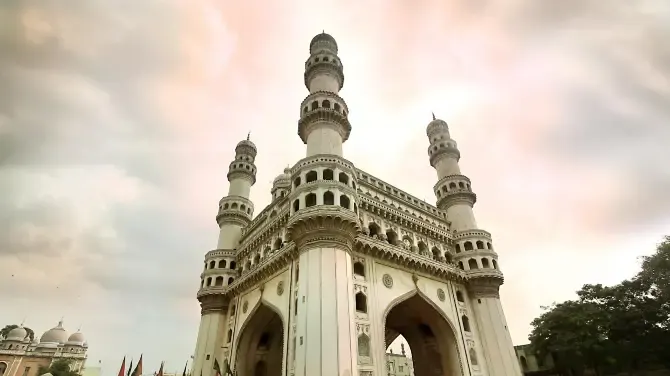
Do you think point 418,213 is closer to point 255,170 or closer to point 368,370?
point 368,370

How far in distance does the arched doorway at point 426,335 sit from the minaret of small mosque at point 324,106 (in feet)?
45.0

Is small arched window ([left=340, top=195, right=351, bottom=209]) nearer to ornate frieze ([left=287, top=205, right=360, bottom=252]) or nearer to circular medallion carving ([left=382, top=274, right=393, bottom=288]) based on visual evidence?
ornate frieze ([left=287, top=205, right=360, bottom=252])

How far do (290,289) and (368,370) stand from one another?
7482 mm

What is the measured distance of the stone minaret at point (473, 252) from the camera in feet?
96.7

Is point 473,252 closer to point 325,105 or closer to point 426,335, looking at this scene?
point 426,335

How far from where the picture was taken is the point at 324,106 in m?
31.3

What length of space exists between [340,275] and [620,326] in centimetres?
3113

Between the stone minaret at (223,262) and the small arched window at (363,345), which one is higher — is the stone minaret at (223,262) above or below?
above

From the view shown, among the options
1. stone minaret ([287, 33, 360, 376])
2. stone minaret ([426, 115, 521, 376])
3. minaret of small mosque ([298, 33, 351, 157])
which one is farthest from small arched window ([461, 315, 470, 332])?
minaret of small mosque ([298, 33, 351, 157])

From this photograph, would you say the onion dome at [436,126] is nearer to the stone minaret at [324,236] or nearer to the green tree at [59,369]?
the stone minaret at [324,236]

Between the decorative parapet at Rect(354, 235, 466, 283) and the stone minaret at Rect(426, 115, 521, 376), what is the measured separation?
194 centimetres

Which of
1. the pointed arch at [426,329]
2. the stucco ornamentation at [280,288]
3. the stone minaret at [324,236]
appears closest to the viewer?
the stone minaret at [324,236]

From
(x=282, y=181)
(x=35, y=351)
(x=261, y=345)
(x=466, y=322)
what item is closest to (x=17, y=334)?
(x=35, y=351)

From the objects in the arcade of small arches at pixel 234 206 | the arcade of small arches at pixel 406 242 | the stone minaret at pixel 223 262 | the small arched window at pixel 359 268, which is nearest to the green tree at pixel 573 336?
the arcade of small arches at pixel 406 242
